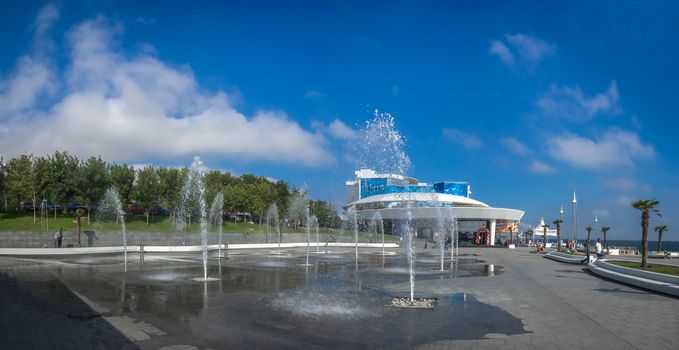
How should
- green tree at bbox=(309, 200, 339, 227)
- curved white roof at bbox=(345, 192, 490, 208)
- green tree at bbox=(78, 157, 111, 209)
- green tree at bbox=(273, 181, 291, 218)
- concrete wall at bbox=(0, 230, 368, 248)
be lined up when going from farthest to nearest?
green tree at bbox=(309, 200, 339, 227) < curved white roof at bbox=(345, 192, 490, 208) < green tree at bbox=(273, 181, 291, 218) < green tree at bbox=(78, 157, 111, 209) < concrete wall at bbox=(0, 230, 368, 248)

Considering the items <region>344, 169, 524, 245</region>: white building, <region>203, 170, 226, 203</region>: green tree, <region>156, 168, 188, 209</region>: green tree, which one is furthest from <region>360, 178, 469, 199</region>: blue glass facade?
<region>156, 168, 188, 209</region>: green tree

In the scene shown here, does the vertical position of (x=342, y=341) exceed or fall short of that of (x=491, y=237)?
it exceeds it

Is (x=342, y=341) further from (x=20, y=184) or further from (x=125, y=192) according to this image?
(x=125, y=192)

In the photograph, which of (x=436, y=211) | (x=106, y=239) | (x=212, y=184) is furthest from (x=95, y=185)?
(x=436, y=211)

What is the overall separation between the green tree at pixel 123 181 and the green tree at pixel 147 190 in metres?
0.86

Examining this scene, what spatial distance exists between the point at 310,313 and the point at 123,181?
4951cm

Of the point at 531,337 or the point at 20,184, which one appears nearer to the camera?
the point at 531,337

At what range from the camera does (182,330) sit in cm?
911

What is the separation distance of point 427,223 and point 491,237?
37.1ft

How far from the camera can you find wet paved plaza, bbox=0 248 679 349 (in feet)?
28.3

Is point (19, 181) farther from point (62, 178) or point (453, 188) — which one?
point (453, 188)

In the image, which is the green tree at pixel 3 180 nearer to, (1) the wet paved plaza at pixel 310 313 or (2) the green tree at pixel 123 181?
(2) the green tree at pixel 123 181

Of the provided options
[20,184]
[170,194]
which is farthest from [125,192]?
[20,184]

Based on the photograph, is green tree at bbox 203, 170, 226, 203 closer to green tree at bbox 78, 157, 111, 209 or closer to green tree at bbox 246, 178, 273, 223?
green tree at bbox 246, 178, 273, 223
